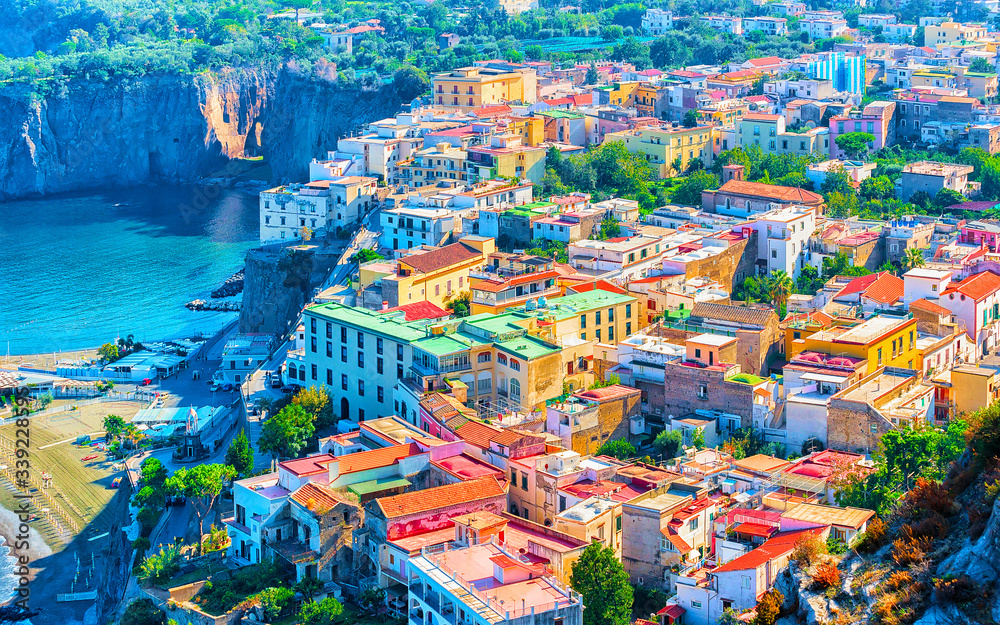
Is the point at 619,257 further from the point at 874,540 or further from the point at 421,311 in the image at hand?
the point at 874,540

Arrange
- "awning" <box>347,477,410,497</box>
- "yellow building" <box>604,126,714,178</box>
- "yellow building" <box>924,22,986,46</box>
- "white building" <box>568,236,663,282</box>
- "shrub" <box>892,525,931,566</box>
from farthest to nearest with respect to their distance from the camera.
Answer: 1. "yellow building" <box>924,22,986,46</box>
2. "yellow building" <box>604,126,714,178</box>
3. "white building" <box>568,236,663,282</box>
4. "awning" <box>347,477,410,497</box>
5. "shrub" <box>892,525,931,566</box>

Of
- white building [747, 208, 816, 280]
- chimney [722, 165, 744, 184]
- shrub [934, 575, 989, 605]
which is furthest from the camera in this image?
chimney [722, 165, 744, 184]

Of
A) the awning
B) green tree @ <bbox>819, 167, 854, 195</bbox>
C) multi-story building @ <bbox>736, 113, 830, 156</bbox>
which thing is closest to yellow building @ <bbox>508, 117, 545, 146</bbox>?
multi-story building @ <bbox>736, 113, 830, 156</bbox>

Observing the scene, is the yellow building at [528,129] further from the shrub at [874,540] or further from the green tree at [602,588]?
the shrub at [874,540]

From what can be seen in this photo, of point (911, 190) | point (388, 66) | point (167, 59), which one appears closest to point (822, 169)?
point (911, 190)

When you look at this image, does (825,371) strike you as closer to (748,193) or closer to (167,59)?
(748,193)

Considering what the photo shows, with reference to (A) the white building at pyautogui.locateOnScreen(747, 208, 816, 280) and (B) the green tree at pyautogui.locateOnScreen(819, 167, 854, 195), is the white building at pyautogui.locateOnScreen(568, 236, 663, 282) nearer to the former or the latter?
(A) the white building at pyautogui.locateOnScreen(747, 208, 816, 280)
